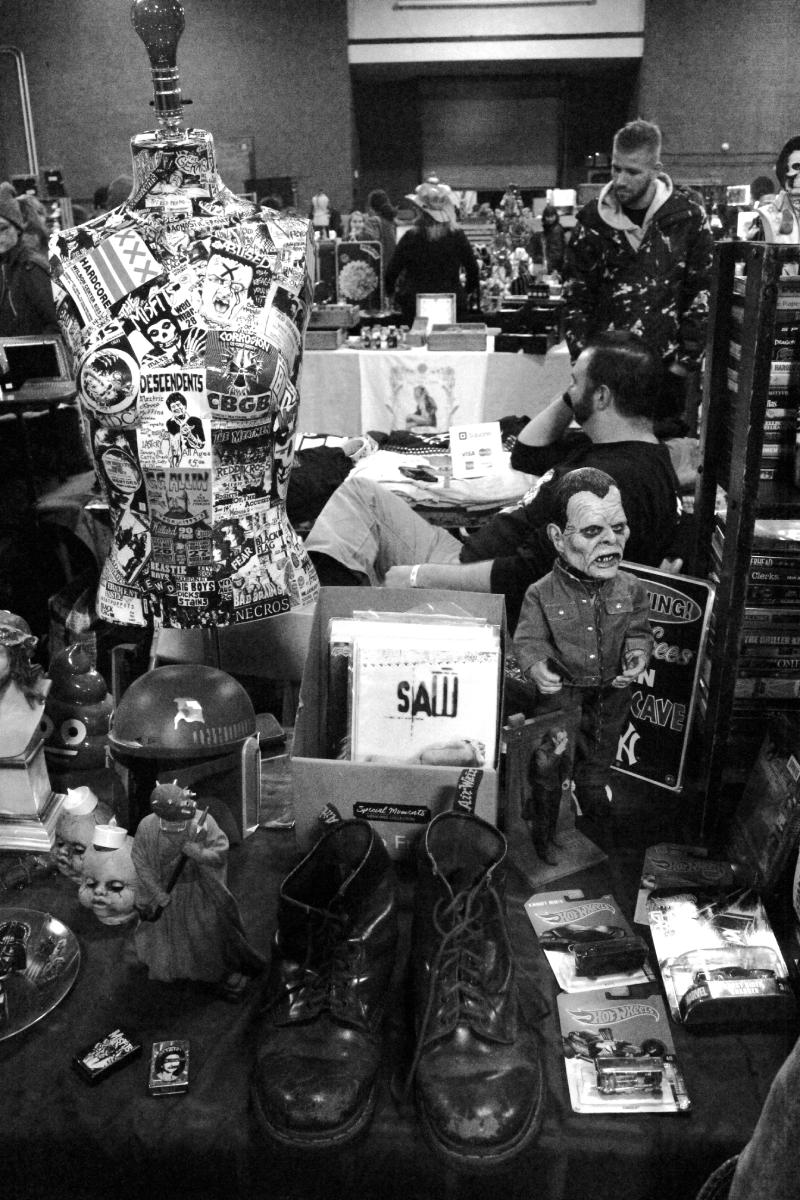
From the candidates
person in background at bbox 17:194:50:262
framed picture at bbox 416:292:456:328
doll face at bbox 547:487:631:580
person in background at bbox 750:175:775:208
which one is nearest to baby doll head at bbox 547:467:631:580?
doll face at bbox 547:487:631:580

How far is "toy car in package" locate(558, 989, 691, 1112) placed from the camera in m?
1.23

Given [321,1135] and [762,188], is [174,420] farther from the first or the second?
[762,188]

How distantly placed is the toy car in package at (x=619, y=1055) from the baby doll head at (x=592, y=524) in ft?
2.29

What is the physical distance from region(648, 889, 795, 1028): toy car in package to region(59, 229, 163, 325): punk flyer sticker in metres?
1.37

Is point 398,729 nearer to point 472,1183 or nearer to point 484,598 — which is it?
point 484,598

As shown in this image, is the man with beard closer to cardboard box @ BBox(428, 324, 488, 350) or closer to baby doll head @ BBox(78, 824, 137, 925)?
baby doll head @ BBox(78, 824, 137, 925)

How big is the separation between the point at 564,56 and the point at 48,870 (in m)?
13.8

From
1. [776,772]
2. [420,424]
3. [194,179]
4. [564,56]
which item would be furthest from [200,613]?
[564,56]

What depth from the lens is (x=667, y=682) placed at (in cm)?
199

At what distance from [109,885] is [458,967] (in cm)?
58

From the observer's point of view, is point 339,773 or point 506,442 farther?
point 506,442

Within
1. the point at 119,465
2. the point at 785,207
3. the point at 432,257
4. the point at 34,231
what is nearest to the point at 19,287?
the point at 34,231

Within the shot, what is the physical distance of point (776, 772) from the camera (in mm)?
1673

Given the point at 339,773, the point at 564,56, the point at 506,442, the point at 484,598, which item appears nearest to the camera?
the point at 339,773
